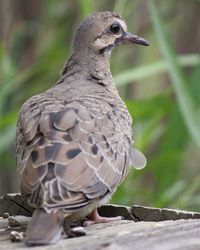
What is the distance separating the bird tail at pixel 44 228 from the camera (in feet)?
12.6

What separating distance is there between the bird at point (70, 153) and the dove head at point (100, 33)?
39 cm

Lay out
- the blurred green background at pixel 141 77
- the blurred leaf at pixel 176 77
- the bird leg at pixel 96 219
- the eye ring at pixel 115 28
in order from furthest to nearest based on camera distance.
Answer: the blurred green background at pixel 141 77 < the blurred leaf at pixel 176 77 < the eye ring at pixel 115 28 < the bird leg at pixel 96 219

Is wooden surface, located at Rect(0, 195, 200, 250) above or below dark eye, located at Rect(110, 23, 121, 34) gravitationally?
below

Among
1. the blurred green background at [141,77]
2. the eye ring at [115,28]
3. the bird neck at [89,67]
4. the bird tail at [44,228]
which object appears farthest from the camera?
the blurred green background at [141,77]

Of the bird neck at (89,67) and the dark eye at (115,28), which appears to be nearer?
the bird neck at (89,67)

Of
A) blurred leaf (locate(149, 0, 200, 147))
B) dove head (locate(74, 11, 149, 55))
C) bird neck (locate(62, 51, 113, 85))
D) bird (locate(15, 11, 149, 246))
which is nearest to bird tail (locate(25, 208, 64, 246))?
bird (locate(15, 11, 149, 246))

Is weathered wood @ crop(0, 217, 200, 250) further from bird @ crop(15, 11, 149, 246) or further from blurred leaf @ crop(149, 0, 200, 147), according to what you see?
blurred leaf @ crop(149, 0, 200, 147)

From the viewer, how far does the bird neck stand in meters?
6.02

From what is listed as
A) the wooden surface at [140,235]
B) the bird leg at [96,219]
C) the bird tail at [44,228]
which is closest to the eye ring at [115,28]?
the bird leg at [96,219]

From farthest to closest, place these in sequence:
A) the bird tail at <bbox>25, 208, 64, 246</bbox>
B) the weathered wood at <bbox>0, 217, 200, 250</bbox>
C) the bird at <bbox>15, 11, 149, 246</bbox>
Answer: the bird at <bbox>15, 11, 149, 246</bbox> → the bird tail at <bbox>25, 208, 64, 246</bbox> → the weathered wood at <bbox>0, 217, 200, 250</bbox>

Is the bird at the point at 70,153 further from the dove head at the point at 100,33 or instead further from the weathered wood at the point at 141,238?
the dove head at the point at 100,33

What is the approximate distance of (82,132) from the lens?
4.71 meters

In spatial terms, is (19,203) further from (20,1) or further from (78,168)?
(20,1)

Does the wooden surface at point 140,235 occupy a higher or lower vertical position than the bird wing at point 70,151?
lower
